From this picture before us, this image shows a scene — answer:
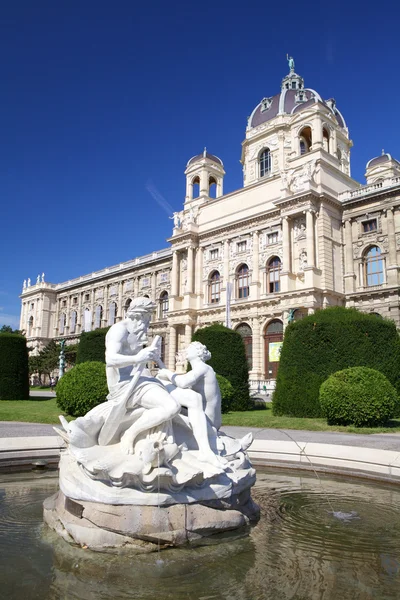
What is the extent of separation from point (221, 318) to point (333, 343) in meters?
21.3

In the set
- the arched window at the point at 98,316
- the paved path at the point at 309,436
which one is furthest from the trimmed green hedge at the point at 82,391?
the arched window at the point at 98,316

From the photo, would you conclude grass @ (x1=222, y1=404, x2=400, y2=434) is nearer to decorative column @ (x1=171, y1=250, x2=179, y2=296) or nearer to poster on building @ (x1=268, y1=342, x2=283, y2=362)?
poster on building @ (x1=268, y1=342, x2=283, y2=362)

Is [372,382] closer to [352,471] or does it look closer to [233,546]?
[352,471]

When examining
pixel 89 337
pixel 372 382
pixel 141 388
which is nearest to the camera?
pixel 141 388

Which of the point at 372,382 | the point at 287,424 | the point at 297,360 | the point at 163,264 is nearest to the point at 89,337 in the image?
the point at 297,360

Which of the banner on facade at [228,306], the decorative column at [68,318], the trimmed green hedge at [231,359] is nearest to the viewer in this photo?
the trimmed green hedge at [231,359]

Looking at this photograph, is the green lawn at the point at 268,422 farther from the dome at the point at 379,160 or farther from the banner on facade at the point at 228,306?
the dome at the point at 379,160

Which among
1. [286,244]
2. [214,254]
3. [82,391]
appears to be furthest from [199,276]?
[82,391]

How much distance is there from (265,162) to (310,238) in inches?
503

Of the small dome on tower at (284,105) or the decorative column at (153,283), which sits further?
the decorative column at (153,283)

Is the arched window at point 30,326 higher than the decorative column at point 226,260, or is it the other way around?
the decorative column at point 226,260

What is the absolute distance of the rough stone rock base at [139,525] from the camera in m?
3.75

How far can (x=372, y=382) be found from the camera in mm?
12883

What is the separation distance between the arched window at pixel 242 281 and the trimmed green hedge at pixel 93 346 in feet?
52.2
